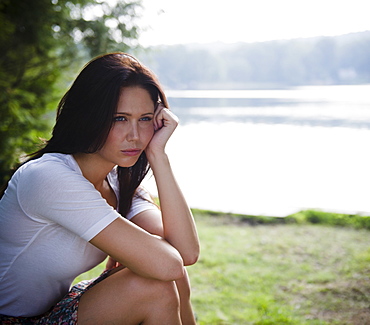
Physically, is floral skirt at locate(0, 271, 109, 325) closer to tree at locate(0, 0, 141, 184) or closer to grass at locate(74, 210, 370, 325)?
grass at locate(74, 210, 370, 325)

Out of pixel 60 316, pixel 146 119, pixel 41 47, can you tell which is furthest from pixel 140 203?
pixel 41 47

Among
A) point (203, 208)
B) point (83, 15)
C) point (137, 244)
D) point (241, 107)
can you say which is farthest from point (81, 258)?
point (241, 107)

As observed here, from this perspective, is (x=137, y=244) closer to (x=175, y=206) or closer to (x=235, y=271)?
(x=175, y=206)

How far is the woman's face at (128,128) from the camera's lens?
1.61 m

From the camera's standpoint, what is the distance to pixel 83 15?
17.7ft

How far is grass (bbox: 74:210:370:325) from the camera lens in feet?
8.18

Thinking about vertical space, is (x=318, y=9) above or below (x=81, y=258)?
above

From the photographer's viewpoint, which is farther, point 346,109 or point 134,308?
point 346,109

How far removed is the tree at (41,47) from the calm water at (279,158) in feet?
7.03

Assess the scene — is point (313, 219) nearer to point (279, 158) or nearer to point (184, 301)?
point (184, 301)

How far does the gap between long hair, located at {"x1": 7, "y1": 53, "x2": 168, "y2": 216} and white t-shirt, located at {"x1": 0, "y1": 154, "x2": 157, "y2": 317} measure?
0.08 meters

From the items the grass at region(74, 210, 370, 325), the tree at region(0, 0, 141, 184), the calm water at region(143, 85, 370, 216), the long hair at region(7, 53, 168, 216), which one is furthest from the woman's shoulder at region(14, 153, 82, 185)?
the calm water at region(143, 85, 370, 216)

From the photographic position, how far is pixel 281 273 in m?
3.10

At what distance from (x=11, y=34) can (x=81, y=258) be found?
3.83m
